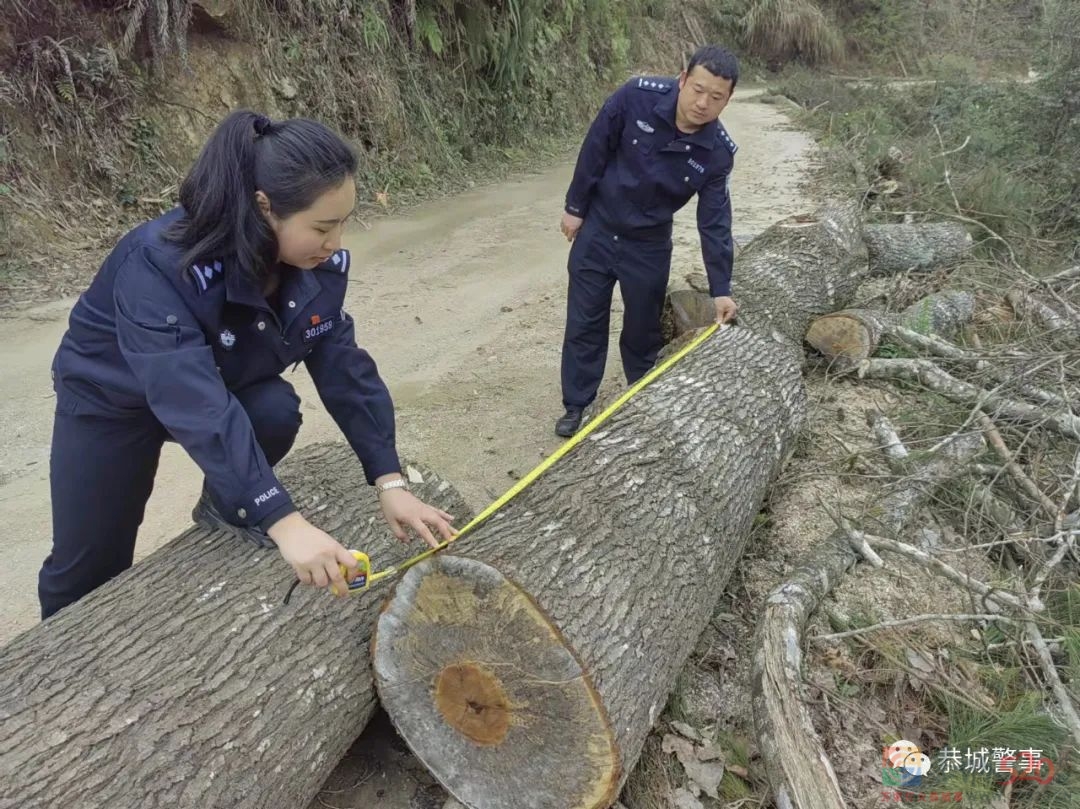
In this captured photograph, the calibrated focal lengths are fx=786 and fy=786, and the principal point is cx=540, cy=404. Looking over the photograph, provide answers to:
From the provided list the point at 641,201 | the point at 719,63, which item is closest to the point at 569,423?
the point at 641,201

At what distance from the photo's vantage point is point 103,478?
2.08 meters

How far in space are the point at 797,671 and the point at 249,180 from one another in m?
1.97

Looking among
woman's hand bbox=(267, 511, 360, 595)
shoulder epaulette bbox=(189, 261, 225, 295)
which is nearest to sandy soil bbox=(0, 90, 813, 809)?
woman's hand bbox=(267, 511, 360, 595)

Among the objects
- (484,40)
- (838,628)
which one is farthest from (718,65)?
(484,40)

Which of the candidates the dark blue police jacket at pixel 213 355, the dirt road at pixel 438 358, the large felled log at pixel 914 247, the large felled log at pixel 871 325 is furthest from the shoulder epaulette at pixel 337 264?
the large felled log at pixel 914 247

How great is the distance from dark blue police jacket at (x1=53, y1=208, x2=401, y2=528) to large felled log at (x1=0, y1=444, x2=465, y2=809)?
A: 1.15 ft

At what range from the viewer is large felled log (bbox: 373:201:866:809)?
1920 mm

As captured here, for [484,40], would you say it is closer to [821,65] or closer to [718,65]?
[718,65]

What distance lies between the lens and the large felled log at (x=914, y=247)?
19.3 feet

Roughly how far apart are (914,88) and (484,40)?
30.1 ft

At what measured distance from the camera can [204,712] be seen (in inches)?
70.9

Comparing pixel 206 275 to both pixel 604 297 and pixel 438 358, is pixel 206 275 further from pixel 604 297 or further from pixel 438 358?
pixel 438 358

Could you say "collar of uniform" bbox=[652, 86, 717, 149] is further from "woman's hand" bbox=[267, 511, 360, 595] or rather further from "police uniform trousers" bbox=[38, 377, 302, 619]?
"woman's hand" bbox=[267, 511, 360, 595]

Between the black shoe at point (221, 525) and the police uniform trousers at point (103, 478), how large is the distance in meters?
0.16
